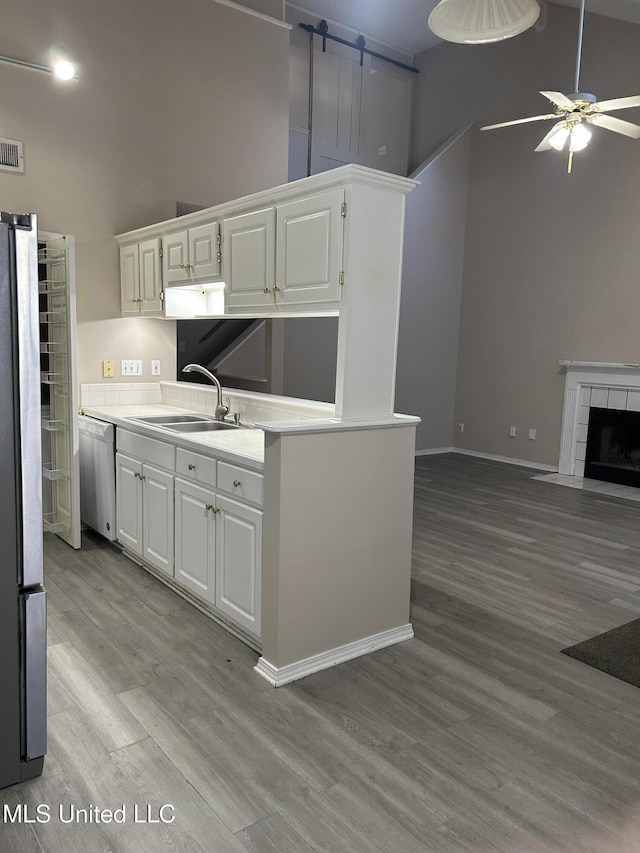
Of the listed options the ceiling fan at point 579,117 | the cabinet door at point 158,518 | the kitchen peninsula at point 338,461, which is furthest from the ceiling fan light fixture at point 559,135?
the cabinet door at point 158,518

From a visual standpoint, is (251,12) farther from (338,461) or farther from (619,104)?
(338,461)

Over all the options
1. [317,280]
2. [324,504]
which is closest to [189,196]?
[317,280]

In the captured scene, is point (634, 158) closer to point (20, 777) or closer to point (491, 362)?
point (491, 362)

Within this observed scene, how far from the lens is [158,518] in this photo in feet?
11.3

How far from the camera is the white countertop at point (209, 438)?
109 inches

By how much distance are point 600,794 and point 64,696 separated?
188cm

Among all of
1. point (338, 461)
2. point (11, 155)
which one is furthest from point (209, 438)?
point (11, 155)

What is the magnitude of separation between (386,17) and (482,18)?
5577 millimetres

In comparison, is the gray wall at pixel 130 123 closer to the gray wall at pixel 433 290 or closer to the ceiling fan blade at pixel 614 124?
the ceiling fan blade at pixel 614 124

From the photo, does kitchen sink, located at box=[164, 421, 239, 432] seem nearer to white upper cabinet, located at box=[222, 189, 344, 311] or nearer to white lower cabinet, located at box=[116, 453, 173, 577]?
white lower cabinet, located at box=[116, 453, 173, 577]

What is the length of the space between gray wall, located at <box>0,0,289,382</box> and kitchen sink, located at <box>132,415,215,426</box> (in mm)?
853

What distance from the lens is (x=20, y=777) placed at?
196cm

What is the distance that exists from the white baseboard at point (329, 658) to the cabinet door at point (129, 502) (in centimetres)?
138

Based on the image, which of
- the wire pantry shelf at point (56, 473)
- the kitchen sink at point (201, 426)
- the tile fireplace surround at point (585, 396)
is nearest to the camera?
the kitchen sink at point (201, 426)
